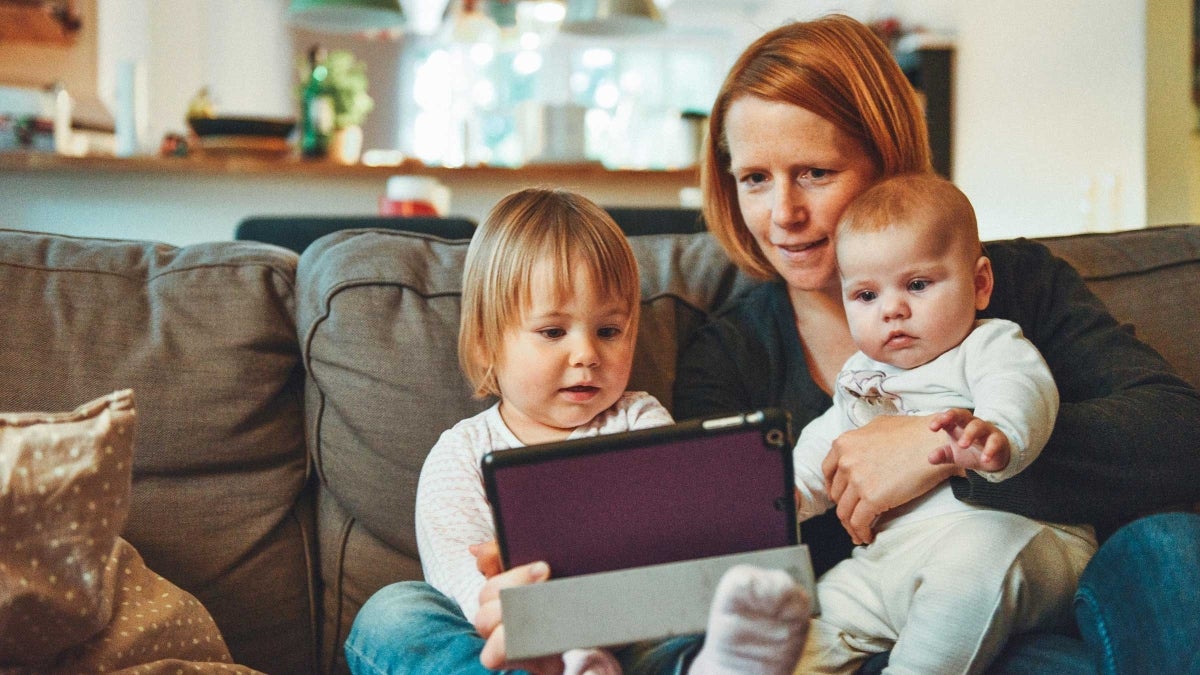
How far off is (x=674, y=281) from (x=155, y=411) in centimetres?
76

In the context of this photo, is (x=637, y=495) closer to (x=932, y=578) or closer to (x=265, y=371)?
(x=932, y=578)

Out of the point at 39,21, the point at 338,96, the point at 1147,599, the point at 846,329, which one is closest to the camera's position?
the point at 1147,599

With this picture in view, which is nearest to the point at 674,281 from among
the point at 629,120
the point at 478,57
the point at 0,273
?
the point at 0,273

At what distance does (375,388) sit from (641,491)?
2.03ft

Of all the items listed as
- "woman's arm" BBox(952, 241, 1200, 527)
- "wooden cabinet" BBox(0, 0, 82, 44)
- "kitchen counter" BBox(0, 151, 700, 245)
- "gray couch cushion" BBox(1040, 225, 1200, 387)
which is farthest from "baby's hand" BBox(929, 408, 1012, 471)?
"wooden cabinet" BBox(0, 0, 82, 44)

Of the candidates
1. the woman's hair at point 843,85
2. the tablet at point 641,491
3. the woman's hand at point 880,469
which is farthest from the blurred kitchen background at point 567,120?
the tablet at point 641,491

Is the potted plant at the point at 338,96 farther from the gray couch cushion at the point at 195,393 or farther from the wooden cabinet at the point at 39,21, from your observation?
the gray couch cushion at the point at 195,393

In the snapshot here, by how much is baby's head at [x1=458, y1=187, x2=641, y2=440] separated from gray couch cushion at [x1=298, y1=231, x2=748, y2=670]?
0.13 m

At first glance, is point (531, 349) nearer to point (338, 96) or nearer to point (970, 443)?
point (970, 443)

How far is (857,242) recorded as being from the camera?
118cm

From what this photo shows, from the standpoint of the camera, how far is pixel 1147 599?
95 cm

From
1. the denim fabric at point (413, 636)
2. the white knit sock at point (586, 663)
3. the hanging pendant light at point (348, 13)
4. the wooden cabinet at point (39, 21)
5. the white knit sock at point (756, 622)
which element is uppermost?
the wooden cabinet at point (39, 21)

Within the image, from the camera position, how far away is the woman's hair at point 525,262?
3.98 ft

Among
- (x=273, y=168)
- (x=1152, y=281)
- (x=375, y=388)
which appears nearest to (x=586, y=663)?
(x=375, y=388)
